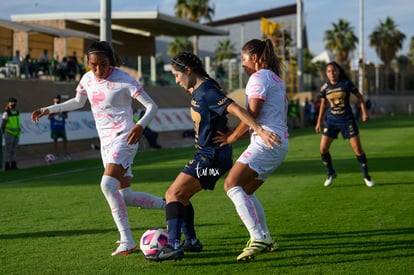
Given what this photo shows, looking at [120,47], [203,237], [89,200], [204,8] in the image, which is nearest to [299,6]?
[120,47]

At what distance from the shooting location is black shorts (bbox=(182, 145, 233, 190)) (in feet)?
20.6

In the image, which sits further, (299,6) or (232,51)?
(232,51)

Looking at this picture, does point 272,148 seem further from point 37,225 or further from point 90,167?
point 90,167

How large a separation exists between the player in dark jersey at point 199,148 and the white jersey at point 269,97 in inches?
12.8

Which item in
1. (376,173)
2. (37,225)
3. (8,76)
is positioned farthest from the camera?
(8,76)

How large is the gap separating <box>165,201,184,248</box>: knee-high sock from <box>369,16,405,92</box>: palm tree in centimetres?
8719

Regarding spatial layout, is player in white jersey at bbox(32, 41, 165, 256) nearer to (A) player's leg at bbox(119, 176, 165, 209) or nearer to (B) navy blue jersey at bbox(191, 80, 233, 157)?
(A) player's leg at bbox(119, 176, 165, 209)

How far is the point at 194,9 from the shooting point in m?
72.3

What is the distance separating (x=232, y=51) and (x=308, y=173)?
7540 cm

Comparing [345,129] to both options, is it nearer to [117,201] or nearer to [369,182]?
[369,182]

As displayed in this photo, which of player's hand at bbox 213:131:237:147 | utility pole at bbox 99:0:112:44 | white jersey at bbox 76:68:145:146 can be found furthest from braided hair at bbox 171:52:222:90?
utility pole at bbox 99:0:112:44

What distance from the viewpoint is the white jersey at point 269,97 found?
6.26 metres

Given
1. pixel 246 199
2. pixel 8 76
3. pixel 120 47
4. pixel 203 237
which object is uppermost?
pixel 120 47

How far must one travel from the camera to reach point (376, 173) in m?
14.1
